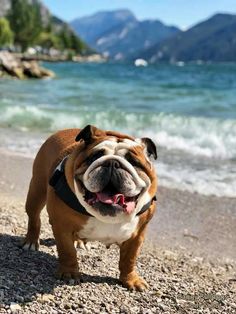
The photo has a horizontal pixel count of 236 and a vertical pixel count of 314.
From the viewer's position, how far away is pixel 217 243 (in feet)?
20.1

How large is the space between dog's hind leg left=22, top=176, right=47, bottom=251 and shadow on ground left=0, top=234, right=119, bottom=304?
0.32 feet

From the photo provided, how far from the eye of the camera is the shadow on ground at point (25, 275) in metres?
3.75

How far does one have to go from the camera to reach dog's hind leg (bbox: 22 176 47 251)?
4.70 metres

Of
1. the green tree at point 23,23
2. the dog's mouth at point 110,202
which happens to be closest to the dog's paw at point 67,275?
the dog's mouth at point 110,202

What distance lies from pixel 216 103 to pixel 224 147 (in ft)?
34.7

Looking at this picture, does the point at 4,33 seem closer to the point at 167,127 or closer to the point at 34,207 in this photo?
the point at 167,127

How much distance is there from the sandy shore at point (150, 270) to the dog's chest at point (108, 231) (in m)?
0.39

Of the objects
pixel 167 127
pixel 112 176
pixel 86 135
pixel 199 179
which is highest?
pixel 86 135

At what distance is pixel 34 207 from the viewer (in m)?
4.77

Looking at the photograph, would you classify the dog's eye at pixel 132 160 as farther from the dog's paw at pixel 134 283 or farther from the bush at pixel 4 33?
the bush at pixel 4 33

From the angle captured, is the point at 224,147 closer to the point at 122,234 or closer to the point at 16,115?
the point at 16,115

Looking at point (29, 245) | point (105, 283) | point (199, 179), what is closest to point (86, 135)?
point (105, 283)

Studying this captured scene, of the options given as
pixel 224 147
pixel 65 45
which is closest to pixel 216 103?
pixel 224 147

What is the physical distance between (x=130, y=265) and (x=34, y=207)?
1.03 meters
